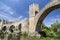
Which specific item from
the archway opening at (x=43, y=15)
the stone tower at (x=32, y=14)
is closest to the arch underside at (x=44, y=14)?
the archway opening at (x=43, y=15)

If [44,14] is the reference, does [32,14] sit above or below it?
above

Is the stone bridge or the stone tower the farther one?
the stone tower

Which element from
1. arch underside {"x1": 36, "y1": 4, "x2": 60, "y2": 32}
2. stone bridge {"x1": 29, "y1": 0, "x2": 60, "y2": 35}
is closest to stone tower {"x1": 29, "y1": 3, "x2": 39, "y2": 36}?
stone bridge {"x1": 29, "y1": 0, "x2": 60, "y2": 35}

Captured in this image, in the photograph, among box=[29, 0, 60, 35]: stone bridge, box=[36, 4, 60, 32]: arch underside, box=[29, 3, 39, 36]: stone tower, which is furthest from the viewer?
box=[29, 3, 39, 36]: stone tower

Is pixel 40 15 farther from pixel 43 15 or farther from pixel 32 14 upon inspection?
pixel 32 14

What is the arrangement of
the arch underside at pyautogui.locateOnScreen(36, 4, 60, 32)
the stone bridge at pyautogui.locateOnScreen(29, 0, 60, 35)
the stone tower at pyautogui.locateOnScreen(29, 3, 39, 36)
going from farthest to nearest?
the stone tower at pyautogui.locateOnScreen(29, 3, 39, 36) < the arch underside at pyautogui.locateOnScreen(36, 4, 60, 32) < the stone bridge at pyautogui.locateOnScreen(29, 0, 60, 35)

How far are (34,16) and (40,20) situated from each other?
1496mm

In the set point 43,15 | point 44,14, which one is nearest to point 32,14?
point 43,15

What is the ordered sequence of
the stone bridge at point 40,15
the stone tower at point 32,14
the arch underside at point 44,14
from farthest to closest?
the stone tower at point 32,14
the arch underside at point 44,14
the stone bridge at point 40,15

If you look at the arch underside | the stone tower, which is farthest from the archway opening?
the stone tower

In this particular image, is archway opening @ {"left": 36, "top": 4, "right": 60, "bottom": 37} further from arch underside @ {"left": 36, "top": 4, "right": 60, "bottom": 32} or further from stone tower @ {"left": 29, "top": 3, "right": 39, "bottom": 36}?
stone tower @ {"left": 29, "top": 3, "right": 39, "bottom": 36}

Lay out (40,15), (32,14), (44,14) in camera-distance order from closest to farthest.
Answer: (44,14) → (40,15) → (32,14)

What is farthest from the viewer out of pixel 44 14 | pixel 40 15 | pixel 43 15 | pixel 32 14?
pixel 32 14

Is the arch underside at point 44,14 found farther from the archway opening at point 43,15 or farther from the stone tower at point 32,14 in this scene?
the stone tower at point 32,14
